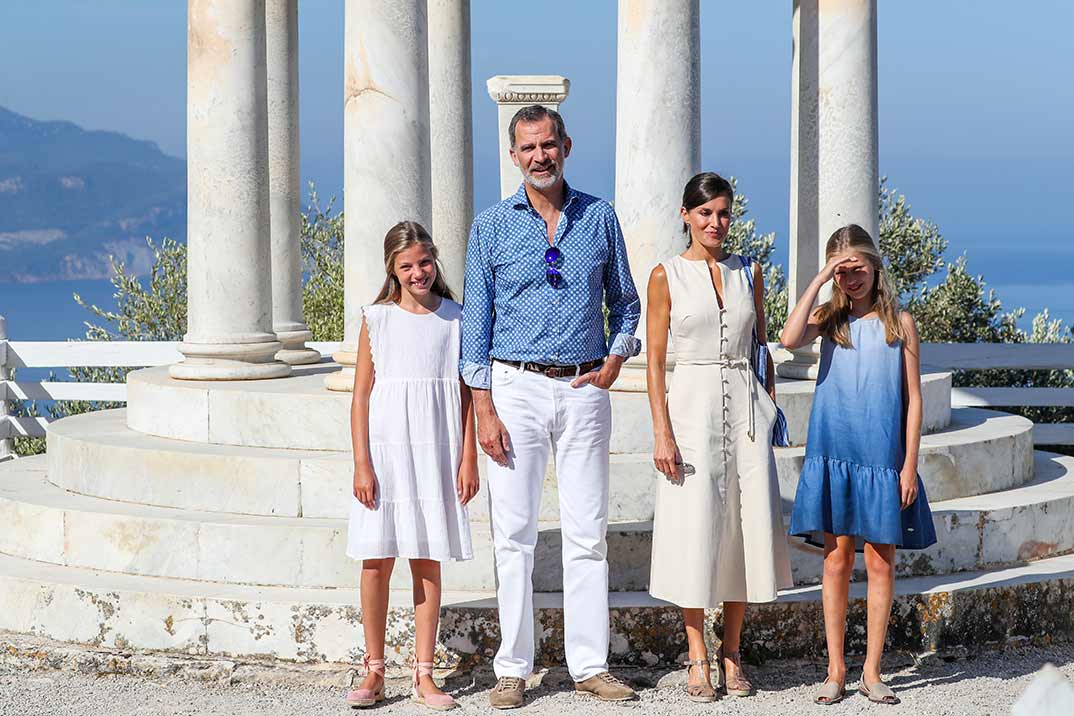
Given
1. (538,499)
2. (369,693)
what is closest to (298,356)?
(369,693)

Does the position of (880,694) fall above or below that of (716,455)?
below

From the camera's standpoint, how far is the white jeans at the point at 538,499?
554 inches

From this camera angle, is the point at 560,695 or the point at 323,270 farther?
the point at 323,270

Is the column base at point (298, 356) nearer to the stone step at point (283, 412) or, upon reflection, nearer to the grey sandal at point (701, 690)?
the stone step at point (283, 412)

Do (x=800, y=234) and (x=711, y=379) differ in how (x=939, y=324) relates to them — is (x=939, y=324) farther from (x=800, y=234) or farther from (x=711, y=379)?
(x=711, y=379)

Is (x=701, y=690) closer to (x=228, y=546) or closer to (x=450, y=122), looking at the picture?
(x=228, y=546)

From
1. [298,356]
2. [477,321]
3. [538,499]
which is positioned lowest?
[538,499]

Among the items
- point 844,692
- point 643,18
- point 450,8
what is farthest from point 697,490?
point 450,8

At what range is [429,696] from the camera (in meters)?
14.5

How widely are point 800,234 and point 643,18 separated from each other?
23.3 feet

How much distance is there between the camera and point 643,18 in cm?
1945

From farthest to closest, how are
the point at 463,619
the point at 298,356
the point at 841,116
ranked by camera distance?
the point at 298,356 < the point at 841,116 < the point at 463,619

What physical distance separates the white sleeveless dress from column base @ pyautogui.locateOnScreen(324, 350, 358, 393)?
254 inches

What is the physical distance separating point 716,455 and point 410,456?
312 cm
